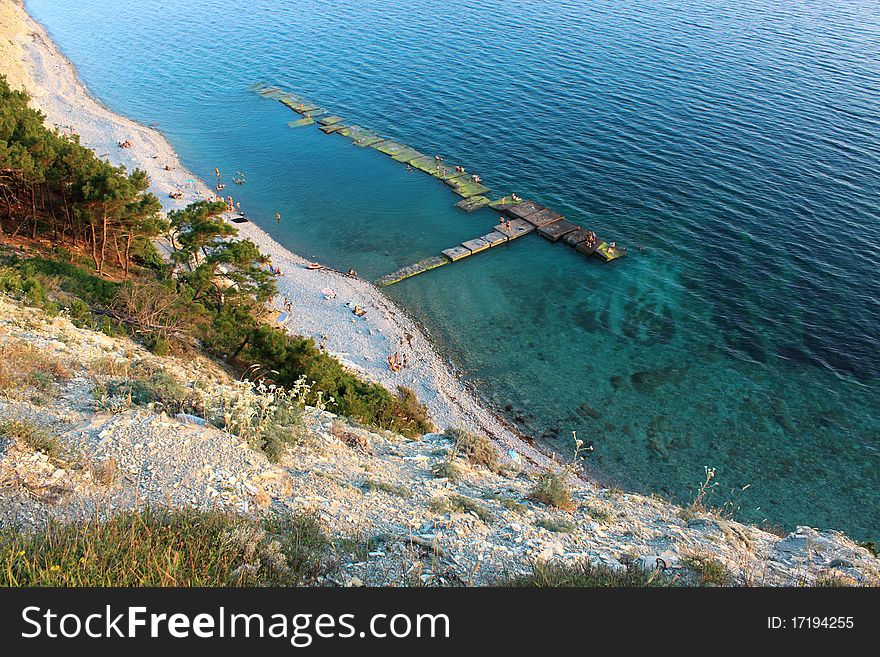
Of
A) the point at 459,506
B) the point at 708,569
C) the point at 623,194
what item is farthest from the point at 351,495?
the point at 623,194

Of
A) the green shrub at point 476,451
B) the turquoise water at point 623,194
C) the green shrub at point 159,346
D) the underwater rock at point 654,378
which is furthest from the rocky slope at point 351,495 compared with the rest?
the underwater rock at point 654,378

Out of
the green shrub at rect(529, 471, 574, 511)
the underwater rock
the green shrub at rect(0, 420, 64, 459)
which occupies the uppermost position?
the green shrub at rect(0, 420, 64, 459)

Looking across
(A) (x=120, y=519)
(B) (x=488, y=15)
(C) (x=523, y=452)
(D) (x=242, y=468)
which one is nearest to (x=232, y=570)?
(A) (x=120, y=519)

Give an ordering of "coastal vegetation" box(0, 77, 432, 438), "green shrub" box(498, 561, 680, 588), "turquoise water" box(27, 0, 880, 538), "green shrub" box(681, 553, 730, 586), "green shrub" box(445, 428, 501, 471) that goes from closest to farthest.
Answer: "green shrub" box(498, 561, 680, 588) → "green shrub" box(681, 553, 730, 586) → "green shrub" box(445, 428, 501, 471) → "coastal vegetation" box(0, 77, 432, 438) → "turquoise water" box(27, 0, 880, 538)

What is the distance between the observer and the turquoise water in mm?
35344

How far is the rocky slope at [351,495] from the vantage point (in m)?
12.0

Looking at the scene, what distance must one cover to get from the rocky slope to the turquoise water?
50.9 ft

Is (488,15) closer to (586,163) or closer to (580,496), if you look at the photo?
(586,163)

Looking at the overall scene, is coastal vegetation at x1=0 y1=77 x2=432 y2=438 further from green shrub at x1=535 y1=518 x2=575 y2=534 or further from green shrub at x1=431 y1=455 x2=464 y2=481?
green shrub at x1=535 y1=518 x2=575 y2=534

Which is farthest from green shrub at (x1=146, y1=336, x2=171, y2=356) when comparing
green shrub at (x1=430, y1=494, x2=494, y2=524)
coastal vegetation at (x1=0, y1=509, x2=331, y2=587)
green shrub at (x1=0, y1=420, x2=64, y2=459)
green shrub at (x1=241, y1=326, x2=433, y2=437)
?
green shrub at (x1=430, y1=494, x2=494, y2=524)

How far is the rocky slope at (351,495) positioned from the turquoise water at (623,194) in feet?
50.9

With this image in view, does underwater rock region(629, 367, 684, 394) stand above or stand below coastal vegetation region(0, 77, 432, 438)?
below

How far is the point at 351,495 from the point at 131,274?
2639 centimetres

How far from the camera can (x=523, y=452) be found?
108ft
